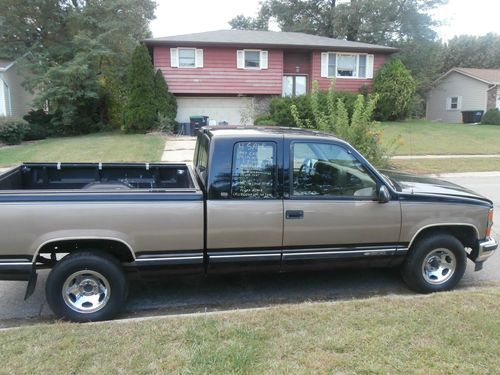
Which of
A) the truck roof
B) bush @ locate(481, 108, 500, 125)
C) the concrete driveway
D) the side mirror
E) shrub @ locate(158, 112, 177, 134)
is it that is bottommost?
the concrete driveway

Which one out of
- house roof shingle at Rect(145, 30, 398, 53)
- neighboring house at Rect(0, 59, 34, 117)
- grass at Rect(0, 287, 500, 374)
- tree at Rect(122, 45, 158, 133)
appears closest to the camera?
grass at Rect(0, 287, 500, 374)

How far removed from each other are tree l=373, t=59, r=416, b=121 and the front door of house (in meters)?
4.18

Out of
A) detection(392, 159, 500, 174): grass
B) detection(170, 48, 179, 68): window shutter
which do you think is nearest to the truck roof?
detection(392, 159, 500, 174): grass

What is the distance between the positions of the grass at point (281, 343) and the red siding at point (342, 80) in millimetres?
22800

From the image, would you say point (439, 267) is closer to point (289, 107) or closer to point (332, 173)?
point (332, 173)

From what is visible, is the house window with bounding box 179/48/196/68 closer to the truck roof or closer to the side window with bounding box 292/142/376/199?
the truck roof

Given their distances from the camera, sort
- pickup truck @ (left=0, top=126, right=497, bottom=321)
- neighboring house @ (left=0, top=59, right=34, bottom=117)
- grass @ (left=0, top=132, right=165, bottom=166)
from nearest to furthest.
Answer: pickup truck @ (left=0, top=126, right=497, bottom=321) → grass @ (left=0, top=132, right=165, bottom=166) → neighboring house @ (left=0, top=59, right=34, bottom=117)

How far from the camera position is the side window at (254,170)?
409 centimetres

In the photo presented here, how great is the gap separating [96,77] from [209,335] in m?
22.3

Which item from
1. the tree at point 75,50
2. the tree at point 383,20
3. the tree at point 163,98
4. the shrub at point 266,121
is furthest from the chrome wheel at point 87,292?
the tree at point 383,20

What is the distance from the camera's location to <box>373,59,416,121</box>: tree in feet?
79.7

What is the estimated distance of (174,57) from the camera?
23.1m

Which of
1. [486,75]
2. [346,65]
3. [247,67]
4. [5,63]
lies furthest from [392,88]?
[5,63]

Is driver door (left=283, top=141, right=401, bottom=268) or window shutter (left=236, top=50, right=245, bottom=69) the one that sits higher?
window shutter (left=236, top=50, right=245, bottom=69)
